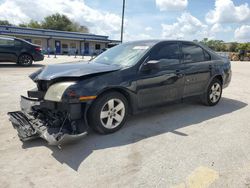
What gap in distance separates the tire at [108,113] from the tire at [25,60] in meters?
10.7

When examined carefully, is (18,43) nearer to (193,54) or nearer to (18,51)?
(18,51)

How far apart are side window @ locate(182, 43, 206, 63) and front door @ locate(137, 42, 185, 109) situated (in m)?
0.22

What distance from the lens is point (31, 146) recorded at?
11.8ft

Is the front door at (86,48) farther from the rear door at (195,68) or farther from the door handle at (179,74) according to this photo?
the door handle at (179,74)

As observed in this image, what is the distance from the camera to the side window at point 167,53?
471 centimetres

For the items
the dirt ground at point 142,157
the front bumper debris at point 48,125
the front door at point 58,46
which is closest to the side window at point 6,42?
the dirt ground at point 142,157

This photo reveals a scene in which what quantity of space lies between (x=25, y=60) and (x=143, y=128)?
1085 centimetres

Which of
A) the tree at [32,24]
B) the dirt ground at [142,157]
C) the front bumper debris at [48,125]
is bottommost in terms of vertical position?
the dirt ground at [142,157]

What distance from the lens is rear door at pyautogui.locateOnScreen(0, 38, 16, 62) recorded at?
12.3 meters

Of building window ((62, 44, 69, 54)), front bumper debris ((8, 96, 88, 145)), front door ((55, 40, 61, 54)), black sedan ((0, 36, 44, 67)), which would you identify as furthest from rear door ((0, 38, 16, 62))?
building window ((62, 44, 69, 54))

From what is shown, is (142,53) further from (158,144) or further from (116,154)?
(116,154)

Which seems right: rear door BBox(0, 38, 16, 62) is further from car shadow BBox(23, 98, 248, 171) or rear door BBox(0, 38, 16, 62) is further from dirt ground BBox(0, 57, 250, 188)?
car shadow BBox(23, 98, 248, 171)

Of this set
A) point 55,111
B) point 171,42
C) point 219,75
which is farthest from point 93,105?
point 219,75

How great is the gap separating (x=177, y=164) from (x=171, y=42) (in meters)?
2.75
